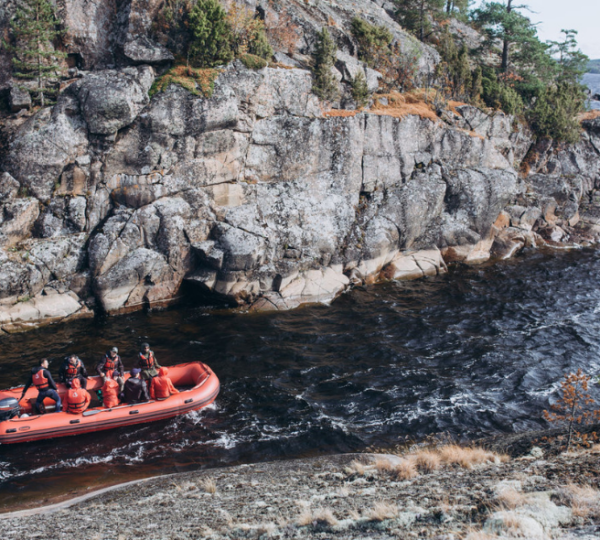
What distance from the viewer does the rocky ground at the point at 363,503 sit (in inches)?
259

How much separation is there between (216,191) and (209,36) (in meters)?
7.47

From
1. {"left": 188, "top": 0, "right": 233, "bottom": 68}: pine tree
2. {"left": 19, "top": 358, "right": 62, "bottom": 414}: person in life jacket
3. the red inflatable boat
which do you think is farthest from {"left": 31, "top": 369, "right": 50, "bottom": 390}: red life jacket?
{"left": 188, "top": 0, "right": 233, "bottom": 68}: pine tree

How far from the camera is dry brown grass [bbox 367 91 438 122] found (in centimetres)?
2684

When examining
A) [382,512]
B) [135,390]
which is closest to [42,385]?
[135,390]

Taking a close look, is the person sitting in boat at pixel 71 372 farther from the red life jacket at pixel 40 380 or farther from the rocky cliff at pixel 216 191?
the rocky cliff at pixel 216 191

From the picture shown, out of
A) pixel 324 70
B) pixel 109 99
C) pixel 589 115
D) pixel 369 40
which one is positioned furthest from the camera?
pixel 589 115

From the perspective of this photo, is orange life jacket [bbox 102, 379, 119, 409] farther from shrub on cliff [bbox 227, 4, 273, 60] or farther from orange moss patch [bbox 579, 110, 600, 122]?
orange moss patch [bbox 579, 110, 600, 122]

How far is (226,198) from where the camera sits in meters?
22.1

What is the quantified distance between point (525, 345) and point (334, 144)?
13.8 metres

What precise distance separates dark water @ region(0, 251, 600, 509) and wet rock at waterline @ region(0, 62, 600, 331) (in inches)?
67.2

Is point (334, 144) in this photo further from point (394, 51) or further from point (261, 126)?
point (394, 51)

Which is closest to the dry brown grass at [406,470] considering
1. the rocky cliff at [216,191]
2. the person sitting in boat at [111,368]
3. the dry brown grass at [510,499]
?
the dry brown grass at [510,499]

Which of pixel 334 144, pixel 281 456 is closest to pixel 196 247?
pixel 334 144

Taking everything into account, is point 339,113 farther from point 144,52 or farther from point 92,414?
point 92,414
